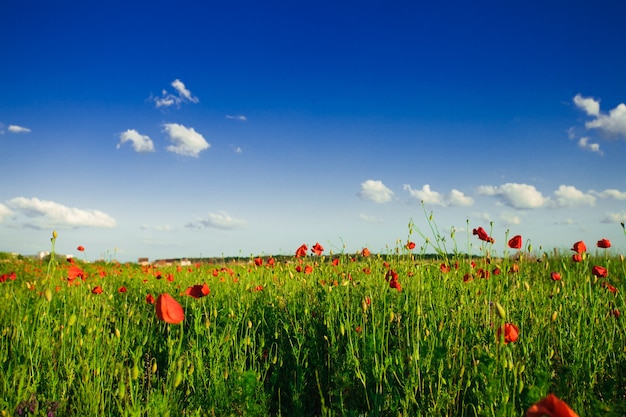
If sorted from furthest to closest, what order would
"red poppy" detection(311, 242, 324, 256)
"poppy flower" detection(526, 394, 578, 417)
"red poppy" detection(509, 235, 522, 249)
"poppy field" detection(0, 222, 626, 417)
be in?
"red poppy" detection(311, 242, 324, 256) → "red poppy" detection(509, 235, 522, 249) → "poppy field" detection(0, 222, 626, 417) → "poppy flower" detection(526, 394, 578, 417)

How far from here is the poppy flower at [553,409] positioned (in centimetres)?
102

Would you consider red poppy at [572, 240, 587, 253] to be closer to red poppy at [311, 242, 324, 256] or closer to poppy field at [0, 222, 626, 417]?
poppy field at [0, 222, 626, 417]

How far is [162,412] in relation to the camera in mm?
2494

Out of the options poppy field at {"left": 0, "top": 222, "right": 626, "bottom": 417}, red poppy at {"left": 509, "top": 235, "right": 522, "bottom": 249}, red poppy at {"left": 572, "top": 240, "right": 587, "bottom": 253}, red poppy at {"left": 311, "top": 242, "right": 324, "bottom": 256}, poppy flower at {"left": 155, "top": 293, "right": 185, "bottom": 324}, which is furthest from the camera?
red poppy at {"left": 311, "top": 242, "right": 324, "bottom": 256}

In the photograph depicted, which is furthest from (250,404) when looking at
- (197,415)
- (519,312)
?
(519,312)

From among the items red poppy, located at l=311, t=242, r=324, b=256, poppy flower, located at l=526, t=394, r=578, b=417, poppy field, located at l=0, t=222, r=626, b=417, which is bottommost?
poppy field, located at l=0, t=222, r=626, b=417

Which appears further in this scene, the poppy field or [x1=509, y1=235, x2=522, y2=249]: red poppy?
[x1=509, y1=235, x2=522, y2=249]: red poppy

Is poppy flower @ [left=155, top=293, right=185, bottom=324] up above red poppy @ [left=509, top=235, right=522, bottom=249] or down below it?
below

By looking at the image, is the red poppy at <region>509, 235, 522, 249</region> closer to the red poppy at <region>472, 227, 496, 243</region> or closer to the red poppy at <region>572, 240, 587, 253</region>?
the red poppy at <region>472, 227, 496, 243</region>

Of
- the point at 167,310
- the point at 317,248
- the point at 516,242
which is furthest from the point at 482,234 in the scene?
the point at 167,310

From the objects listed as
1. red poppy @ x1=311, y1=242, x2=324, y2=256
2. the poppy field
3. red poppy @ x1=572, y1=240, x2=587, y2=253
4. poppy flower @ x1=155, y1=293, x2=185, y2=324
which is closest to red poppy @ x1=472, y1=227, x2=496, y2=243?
the poppy field

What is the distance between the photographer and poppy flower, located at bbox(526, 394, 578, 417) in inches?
40.1

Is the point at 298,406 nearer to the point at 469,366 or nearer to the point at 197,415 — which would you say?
the point at 197,415

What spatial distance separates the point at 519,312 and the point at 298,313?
1.92 m
